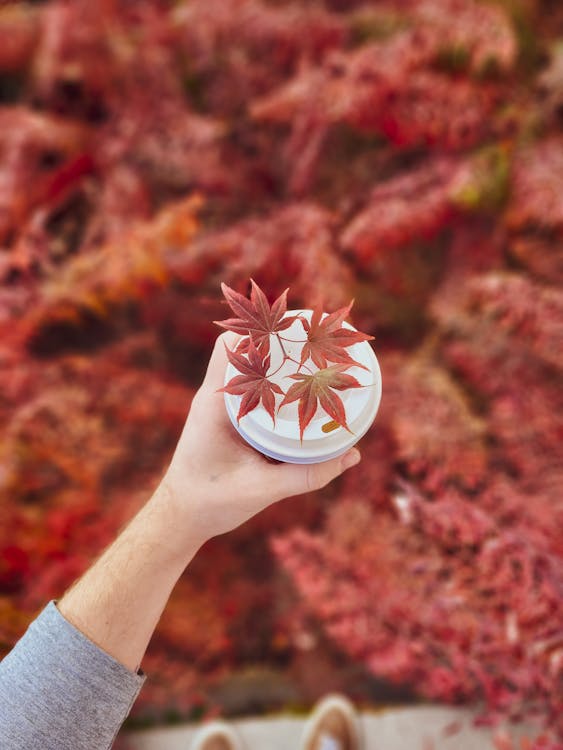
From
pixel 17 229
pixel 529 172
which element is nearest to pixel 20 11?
pixel 17 229

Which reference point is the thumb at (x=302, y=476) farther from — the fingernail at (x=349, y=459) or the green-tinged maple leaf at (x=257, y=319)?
the green-tinged maple leaf at (x=257, y=319)

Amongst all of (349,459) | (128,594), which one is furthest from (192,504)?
(349,459)

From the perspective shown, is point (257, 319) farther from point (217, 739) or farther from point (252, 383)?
point (217, 739)

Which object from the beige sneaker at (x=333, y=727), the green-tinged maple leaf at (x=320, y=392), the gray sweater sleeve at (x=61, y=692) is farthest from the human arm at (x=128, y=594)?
the beige sneaker at (x=333, y=727)

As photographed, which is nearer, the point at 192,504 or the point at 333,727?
the point at 192,504

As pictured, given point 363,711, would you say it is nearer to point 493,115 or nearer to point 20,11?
point 493,115

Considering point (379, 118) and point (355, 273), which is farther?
point (355, 273)
